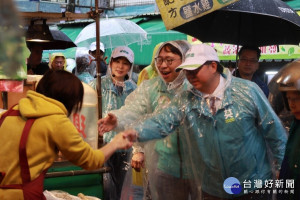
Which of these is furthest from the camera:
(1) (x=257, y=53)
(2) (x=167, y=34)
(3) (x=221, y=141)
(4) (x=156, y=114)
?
(2) (x=167, y=34)

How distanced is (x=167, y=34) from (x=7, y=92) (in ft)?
21.8

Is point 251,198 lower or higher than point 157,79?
lower

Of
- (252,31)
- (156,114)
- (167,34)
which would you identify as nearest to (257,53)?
(252,31)

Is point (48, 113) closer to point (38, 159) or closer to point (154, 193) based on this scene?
point (38, 159)

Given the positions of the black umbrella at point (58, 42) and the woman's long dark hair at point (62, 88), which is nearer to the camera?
the woman's long dark hair at point (62, 88)

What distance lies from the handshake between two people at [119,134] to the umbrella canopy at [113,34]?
4.49m

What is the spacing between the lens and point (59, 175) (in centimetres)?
381

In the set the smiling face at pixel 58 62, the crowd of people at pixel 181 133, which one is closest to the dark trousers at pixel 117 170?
the crowd of people at pixel 181 133

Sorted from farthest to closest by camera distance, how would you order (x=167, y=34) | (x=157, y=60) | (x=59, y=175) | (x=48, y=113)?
(x=167, y=34)
(x=157, y=60)
(x=59, y=175)
(x=48, y=113)

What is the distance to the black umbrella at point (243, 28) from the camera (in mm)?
5227

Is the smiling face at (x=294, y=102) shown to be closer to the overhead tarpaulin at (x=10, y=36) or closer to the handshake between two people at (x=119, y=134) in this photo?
the handshake between two people at (x=119, y=134)

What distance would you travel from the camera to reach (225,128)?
330cm

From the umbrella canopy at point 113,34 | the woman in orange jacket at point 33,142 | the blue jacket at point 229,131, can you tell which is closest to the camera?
the woman in orange jacket at point 33,142

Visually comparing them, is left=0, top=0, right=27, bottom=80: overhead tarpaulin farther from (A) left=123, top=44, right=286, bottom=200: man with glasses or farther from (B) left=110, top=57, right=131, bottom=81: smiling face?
(B) left=110, top=57, right=131, bottom=81: smiling face
